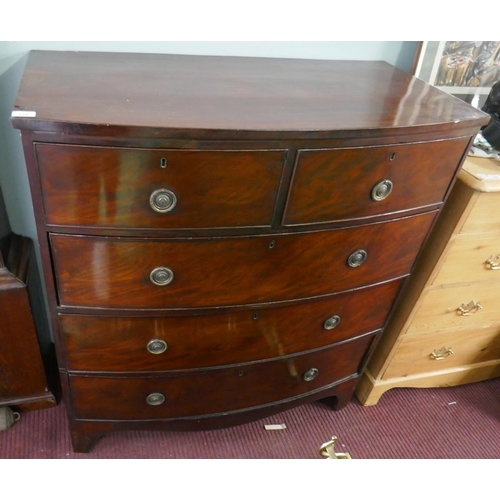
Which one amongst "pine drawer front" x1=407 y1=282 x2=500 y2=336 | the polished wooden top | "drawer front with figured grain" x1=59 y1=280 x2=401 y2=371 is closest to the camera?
the polished wooden top

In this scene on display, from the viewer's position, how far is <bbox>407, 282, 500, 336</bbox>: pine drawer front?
57.1 inches

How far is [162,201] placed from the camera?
88 centimetres

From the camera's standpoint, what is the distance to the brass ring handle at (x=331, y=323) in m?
1.28

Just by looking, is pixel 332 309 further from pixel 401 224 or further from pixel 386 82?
pixel 386 82

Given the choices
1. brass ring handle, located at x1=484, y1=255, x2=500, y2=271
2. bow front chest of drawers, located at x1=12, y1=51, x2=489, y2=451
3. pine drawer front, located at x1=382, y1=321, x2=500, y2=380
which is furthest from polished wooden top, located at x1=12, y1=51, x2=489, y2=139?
pine drawer front, located at x1=382, y1=321, x2=500, y2=380

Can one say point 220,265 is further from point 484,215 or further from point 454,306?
point 454,306

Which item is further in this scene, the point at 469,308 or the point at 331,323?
the point at 469,308

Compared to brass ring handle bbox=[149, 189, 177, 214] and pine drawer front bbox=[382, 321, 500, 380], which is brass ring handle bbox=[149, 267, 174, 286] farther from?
pine drawer front bbox=[382, 321, 500, 380]

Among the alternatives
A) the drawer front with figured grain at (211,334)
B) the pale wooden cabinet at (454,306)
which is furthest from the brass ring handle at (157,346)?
the pale wooden cabinet at (454,306)

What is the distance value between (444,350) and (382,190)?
89cm

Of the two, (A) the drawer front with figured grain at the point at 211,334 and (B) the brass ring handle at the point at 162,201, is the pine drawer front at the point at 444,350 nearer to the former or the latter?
(A) the drawer front with figured grain at the point at 211,334

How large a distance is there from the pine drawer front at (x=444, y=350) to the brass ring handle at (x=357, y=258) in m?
0.52

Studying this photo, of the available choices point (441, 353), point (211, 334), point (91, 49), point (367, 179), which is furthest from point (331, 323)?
point (91, 49)
